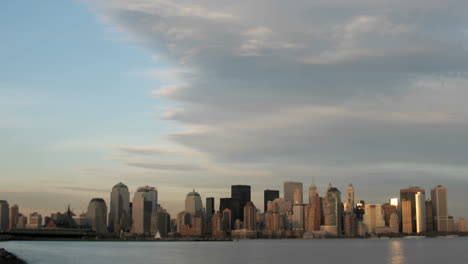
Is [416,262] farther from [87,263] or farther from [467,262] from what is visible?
[87,263]

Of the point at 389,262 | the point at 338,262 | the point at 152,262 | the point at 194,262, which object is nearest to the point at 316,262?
the point at 338,262

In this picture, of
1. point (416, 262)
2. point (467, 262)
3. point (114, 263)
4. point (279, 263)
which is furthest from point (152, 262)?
point (467, 262)

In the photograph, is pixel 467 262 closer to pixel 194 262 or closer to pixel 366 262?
pixel 366 262

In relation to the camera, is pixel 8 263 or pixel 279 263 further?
pixel 279 263

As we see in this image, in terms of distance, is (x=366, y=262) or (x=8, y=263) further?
(x=366, y=262)

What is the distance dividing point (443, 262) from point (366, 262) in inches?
783

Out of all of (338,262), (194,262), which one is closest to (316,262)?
(338,262)

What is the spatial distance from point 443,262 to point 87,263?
87437 millimetres

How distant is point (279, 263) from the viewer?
134250 millimetres

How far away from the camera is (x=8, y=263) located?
107 m

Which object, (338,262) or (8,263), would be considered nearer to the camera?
(8,263)

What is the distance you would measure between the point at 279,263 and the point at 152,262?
104 feet

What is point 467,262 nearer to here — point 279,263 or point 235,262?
point 279,263

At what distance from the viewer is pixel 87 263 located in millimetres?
137125
